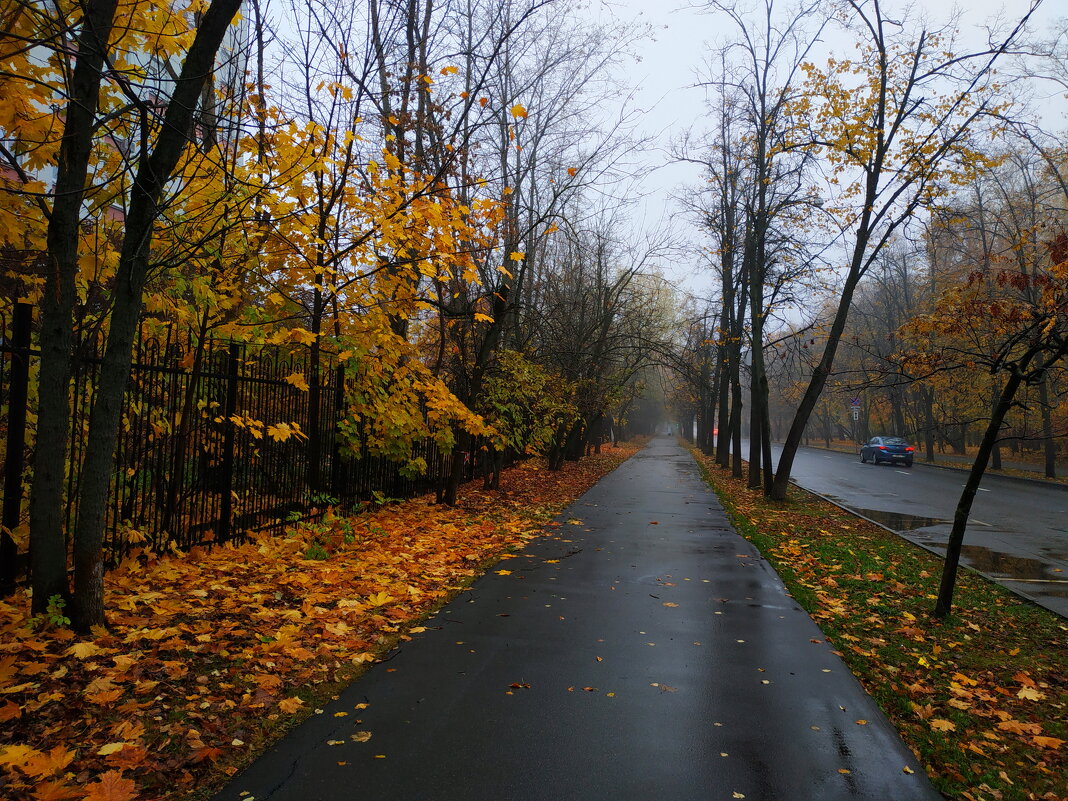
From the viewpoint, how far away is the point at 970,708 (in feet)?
12.9

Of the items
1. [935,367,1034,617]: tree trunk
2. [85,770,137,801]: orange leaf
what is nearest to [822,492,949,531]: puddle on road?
[935,367,1034,617]: tree trunk

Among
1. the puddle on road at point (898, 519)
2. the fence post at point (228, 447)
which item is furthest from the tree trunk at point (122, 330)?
the puddle on road at point (898, 519)

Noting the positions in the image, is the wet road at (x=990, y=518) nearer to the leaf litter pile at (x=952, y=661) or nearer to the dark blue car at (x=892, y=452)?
the leaf litter pile at (x=952, y=661)

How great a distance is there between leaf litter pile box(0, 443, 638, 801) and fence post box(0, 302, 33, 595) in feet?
1.13

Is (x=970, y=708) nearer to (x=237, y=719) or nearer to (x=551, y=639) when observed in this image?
(x=551, y=639)

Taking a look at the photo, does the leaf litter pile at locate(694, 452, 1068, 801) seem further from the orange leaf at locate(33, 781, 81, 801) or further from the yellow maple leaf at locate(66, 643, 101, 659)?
the yellow maple leaf at locate(66, 643, 101, 659)

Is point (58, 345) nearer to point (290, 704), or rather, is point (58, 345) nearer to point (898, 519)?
point (290, 704)

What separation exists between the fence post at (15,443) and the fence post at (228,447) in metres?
2.04

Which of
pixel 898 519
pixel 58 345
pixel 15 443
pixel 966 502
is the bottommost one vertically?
pixel 898 519

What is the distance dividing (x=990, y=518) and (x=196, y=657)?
46.1ft

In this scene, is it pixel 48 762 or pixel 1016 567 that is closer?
pixel 48 762

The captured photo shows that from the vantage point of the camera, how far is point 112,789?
2.55m

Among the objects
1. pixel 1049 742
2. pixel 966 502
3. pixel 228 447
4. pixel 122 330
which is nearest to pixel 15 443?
pixel 122 330

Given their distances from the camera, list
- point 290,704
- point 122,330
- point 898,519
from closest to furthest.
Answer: point 290,704, point 122,330, point 898,519
